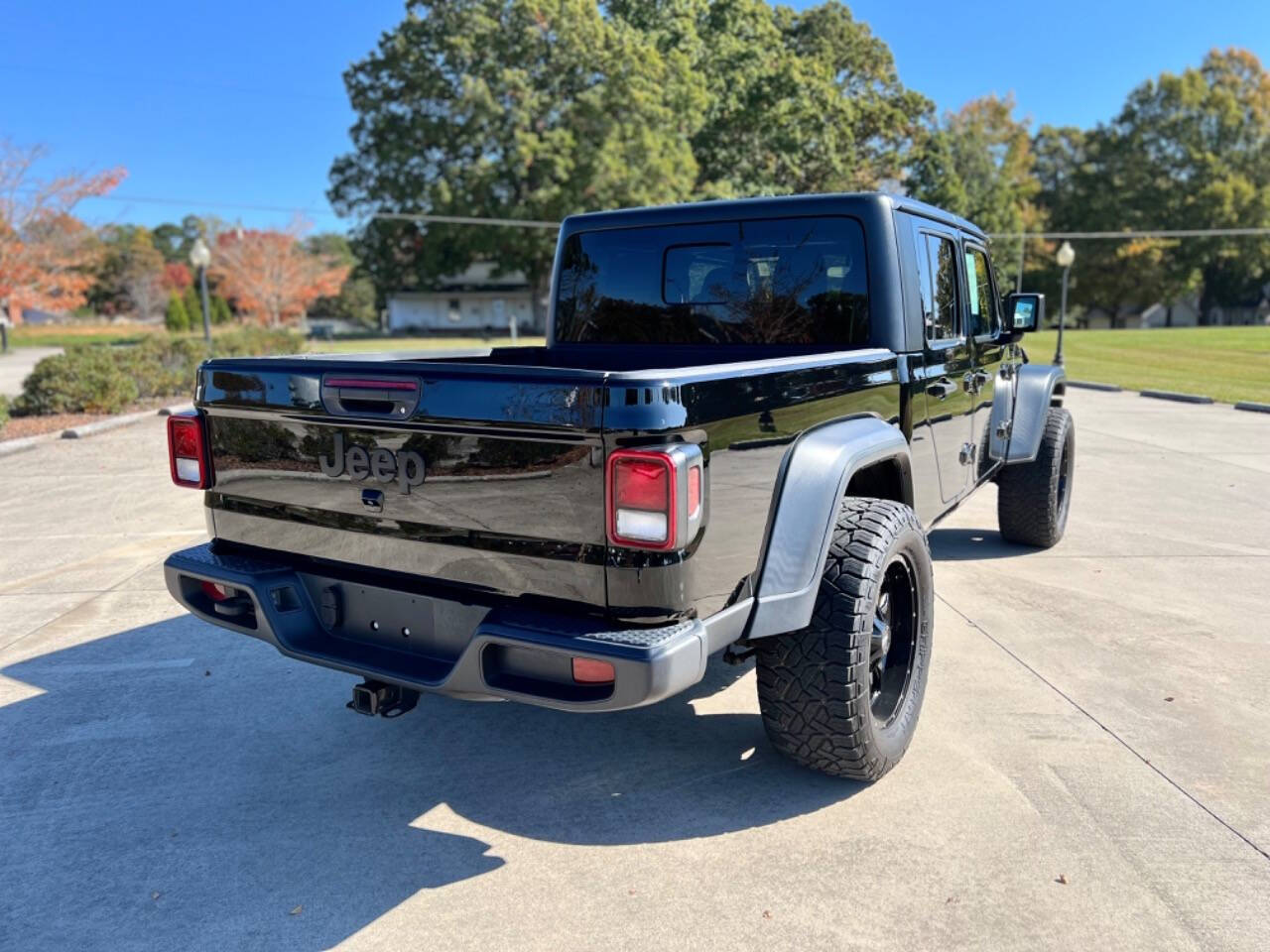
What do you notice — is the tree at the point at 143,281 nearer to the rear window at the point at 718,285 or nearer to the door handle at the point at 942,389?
the rear window at the point at 718,285

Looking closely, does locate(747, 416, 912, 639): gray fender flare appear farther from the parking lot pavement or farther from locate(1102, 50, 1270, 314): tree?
locate(1102, 50, 1270, 314): tree

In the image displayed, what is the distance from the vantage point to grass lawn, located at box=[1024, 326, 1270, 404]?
723 inches

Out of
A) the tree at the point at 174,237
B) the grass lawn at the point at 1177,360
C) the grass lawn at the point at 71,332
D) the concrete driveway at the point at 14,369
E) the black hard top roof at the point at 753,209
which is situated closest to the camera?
the black hard top roof at the point at 753,209

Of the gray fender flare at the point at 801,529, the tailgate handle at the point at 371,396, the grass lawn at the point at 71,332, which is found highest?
the grass lawn at the point at 71,332

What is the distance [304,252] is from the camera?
57281 mm

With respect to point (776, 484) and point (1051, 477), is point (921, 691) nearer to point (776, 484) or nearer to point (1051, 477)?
point (776, 484)

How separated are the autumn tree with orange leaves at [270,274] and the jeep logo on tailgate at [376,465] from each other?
53046 mm

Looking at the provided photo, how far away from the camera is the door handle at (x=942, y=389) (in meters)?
3.99

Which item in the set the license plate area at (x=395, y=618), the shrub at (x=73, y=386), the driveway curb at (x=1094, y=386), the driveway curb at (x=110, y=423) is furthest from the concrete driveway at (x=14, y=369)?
the driveway curb at (x=1094, y=386)

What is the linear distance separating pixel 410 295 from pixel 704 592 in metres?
61.7

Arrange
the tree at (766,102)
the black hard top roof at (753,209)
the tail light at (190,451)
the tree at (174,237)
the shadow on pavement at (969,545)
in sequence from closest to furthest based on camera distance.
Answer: the tail light at (190,451), the black hard top roof at (753,209), the shadow on pavement at (969,545), the tree at (766,102), the tree at (174,237)

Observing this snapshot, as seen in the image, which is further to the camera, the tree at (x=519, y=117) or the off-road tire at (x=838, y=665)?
the tree at (x=519, y=117)

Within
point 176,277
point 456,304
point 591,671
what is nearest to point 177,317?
point 456,304

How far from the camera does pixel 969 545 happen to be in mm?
6484
